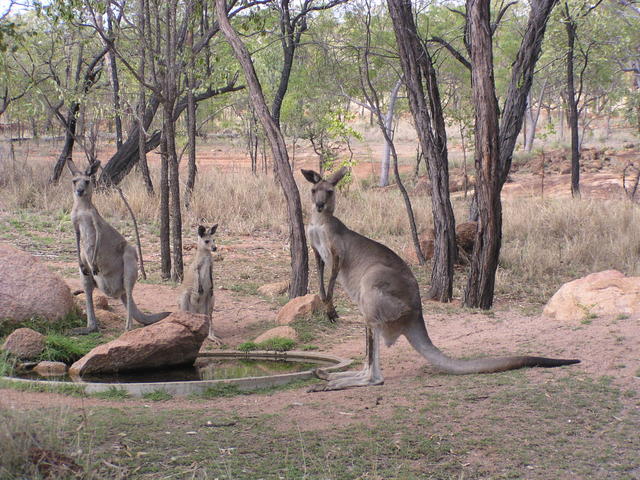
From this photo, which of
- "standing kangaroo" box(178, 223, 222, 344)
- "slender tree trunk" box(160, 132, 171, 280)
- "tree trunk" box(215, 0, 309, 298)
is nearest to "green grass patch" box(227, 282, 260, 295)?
"slender tree trunk" box(160, 132, 171, 280)

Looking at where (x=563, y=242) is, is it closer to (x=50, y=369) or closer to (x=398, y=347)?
(x=398, y=347)

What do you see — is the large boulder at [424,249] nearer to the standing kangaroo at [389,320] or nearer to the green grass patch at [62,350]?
the standing kangaroo at [389,320]

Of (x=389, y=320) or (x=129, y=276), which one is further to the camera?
(x=129, y=276)

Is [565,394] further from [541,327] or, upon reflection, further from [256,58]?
[256,58]

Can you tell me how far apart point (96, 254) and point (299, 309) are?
2.33 m

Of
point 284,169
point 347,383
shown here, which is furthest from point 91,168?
point 347,383

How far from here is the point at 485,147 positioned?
865 centimetres

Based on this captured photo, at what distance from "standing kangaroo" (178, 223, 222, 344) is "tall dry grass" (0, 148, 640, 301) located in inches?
189

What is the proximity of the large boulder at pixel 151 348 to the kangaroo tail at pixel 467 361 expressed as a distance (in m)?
1.96

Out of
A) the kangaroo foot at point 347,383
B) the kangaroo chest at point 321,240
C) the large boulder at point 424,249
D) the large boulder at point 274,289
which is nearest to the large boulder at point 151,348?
the kangaroo chest at point 321,240

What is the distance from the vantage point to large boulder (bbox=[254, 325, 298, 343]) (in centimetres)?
729

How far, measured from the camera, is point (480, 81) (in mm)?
8609

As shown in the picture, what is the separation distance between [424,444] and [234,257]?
8.67 metres

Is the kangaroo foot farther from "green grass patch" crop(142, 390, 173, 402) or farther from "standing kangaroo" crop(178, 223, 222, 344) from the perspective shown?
"standing kangaroo" crop(178, 223, 222, 344)
